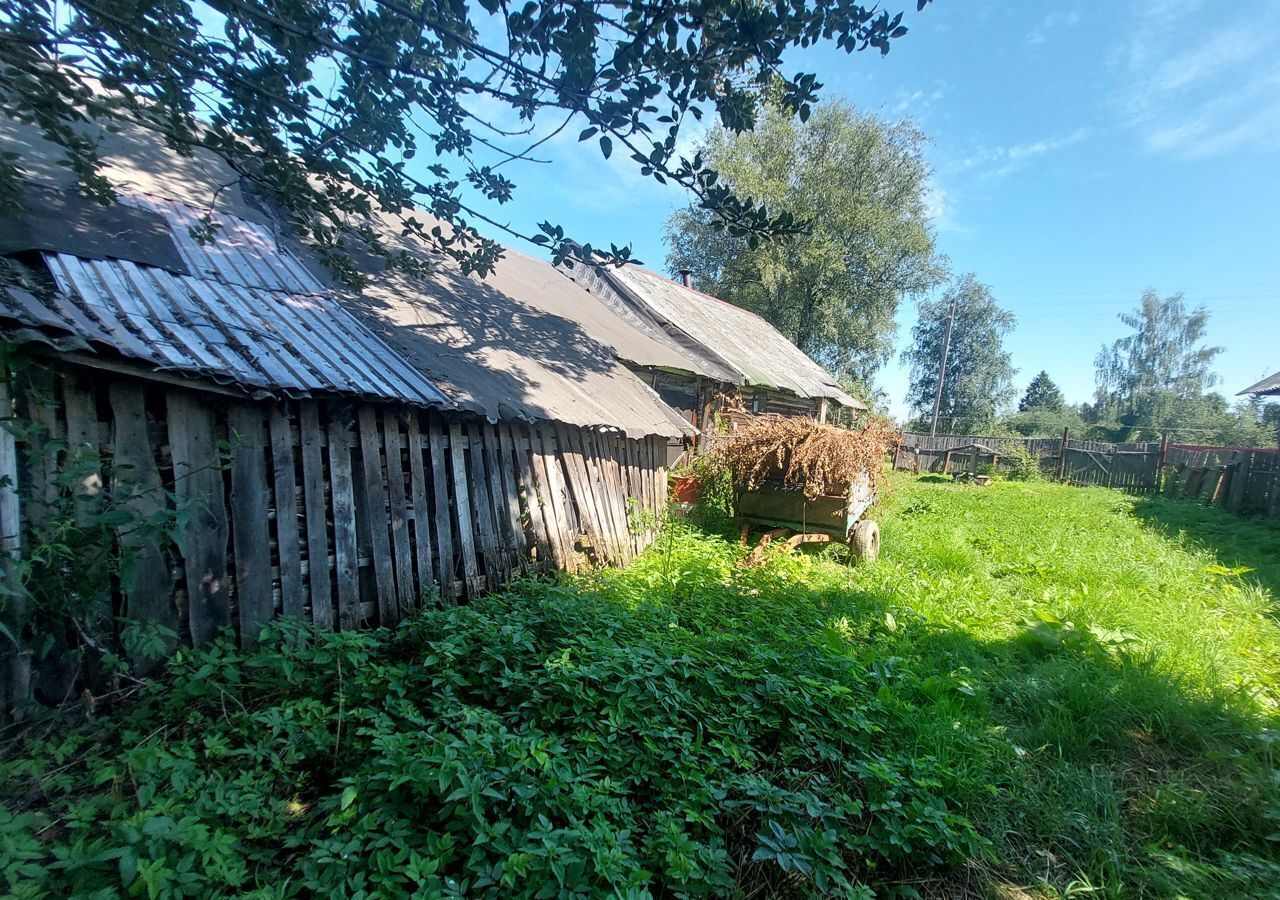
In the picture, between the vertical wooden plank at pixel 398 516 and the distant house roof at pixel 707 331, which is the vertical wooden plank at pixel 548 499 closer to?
the vertical wooden plank at pixel 398 516

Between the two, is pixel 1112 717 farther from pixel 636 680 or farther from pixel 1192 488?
pixel 1192 488

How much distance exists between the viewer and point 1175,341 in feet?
145

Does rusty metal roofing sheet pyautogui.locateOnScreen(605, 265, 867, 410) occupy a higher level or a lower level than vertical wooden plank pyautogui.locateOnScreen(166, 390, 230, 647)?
higher

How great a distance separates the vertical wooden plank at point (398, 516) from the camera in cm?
409

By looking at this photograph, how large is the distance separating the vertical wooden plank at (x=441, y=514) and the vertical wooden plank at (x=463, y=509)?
8 centimetres

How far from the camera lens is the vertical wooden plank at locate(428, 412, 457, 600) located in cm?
439

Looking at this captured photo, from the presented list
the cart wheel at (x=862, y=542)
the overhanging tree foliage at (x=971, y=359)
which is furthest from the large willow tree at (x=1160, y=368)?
the cart wheel at (x=862, y=542)

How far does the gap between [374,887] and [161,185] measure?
624 cm

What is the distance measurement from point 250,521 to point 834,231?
84.4 feet

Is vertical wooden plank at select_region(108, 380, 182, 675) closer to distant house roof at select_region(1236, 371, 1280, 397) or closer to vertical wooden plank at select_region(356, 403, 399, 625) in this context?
vertical wooden plank at select_region(356, 403, 399, 625)

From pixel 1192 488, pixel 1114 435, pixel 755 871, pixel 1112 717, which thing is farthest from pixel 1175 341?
pixel 755 871

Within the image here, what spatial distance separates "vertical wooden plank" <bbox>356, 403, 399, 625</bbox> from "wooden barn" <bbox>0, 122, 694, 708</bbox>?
2cm

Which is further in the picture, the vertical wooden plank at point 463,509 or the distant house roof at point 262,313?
the vertical wooden plank at point 463,509

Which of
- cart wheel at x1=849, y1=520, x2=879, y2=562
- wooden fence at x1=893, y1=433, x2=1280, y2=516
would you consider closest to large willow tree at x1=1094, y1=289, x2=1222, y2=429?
wooden fence at x1=893, y1=433, x2=1280, y2=516
